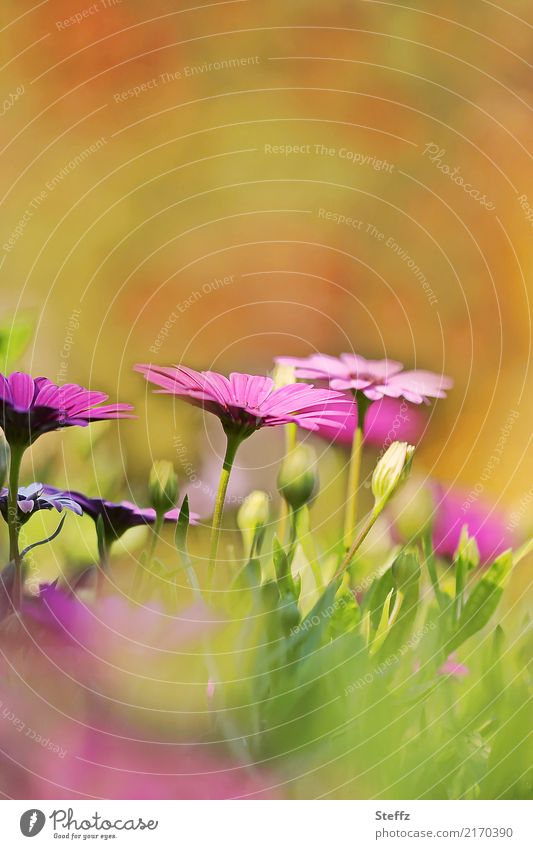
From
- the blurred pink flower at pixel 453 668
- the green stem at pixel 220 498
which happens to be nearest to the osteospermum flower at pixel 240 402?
the green stem at pixel 220 498

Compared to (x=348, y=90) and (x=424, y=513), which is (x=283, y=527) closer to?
(x=424, y=513)

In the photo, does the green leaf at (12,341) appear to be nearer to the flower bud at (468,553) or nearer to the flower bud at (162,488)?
the flower bud at (162,488)

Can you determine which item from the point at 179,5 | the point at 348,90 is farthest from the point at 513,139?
the point at 179,5

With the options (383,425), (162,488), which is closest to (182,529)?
(162,488)

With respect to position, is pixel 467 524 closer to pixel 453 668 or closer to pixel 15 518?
pixel 453 668

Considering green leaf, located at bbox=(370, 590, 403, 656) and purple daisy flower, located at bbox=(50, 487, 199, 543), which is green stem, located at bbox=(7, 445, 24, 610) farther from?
green leaf, located at bbox=(370, 590, 403, 656)
